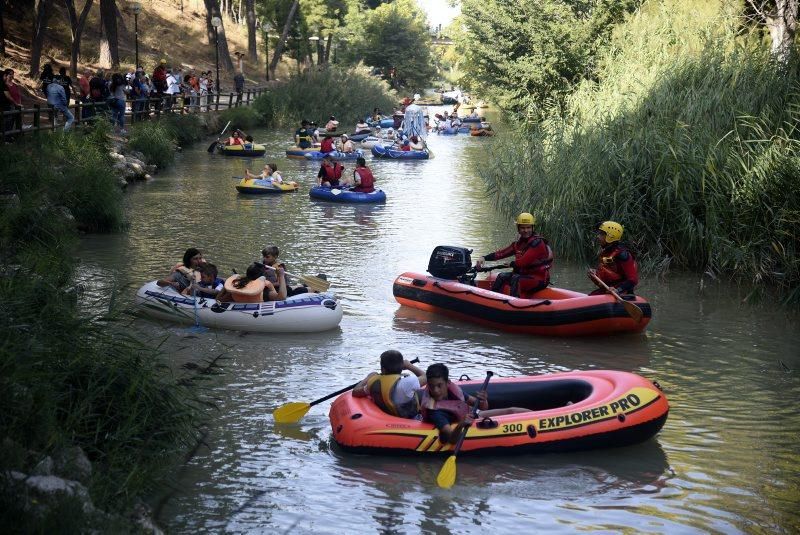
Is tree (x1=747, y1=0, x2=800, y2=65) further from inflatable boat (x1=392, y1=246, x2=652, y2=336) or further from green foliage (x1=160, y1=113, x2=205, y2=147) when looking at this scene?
green foliage (x1=160, y1=113, x2=205, y2=147)

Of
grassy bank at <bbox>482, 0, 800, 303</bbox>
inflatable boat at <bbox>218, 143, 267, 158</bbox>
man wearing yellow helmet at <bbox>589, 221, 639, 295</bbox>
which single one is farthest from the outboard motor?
inflatable boat at <bbox>218, 143, 267, 158</bbox>

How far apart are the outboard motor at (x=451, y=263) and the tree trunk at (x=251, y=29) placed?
37.3 metres

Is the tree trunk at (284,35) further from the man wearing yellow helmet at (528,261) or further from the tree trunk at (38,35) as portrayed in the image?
the man wearing yellow helmet at (528,261)

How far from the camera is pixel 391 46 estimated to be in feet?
205

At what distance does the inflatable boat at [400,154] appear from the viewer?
Answer: 1137 inches

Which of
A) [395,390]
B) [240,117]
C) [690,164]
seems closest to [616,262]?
[690,164]

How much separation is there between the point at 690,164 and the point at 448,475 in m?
7.76

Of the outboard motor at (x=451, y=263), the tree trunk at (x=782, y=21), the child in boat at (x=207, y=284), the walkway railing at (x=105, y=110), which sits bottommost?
the child in boat at (x=207, y=284)

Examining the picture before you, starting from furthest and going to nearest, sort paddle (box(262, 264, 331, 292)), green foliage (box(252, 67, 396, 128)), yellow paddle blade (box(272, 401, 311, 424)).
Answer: green foliage (box(252, 67, 396, 128)) → paddle (box(262, 264, 331, 292)) → yellow paddle blade (box(272, 401, 311, 424))

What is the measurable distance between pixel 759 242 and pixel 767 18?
5117 millimetres

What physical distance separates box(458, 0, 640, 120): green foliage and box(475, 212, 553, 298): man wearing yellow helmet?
28.2ft

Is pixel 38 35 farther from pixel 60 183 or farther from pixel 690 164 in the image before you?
pixel 690 164

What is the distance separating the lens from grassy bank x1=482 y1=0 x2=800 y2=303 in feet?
41.2

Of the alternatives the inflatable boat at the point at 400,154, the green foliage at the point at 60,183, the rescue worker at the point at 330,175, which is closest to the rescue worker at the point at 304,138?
the inflatable boat at the point at 400,154
